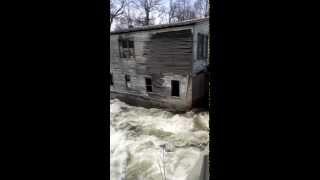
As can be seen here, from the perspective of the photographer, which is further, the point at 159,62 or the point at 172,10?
the point at 172,10

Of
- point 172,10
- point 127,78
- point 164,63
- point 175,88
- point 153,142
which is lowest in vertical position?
point 153,142

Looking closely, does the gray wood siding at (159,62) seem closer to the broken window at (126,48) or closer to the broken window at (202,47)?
the broken window at (126,48)

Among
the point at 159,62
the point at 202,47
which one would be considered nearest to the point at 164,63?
the point at 159,62

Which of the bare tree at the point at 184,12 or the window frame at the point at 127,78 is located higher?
the bare tree at the point at 184,12

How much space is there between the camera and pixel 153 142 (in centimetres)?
1041

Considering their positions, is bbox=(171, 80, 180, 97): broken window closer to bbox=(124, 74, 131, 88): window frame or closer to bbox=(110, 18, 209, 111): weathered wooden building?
bbox=(110, 18, 209, 111): weathered wooden building

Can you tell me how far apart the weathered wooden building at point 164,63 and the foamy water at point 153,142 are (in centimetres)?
106

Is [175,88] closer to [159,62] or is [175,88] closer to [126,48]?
[159,62]

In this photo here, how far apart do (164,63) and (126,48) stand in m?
3.46

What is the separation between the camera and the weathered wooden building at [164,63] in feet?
43.1

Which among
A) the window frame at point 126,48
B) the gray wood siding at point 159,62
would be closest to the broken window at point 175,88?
the gray wood siding at point 159,62
